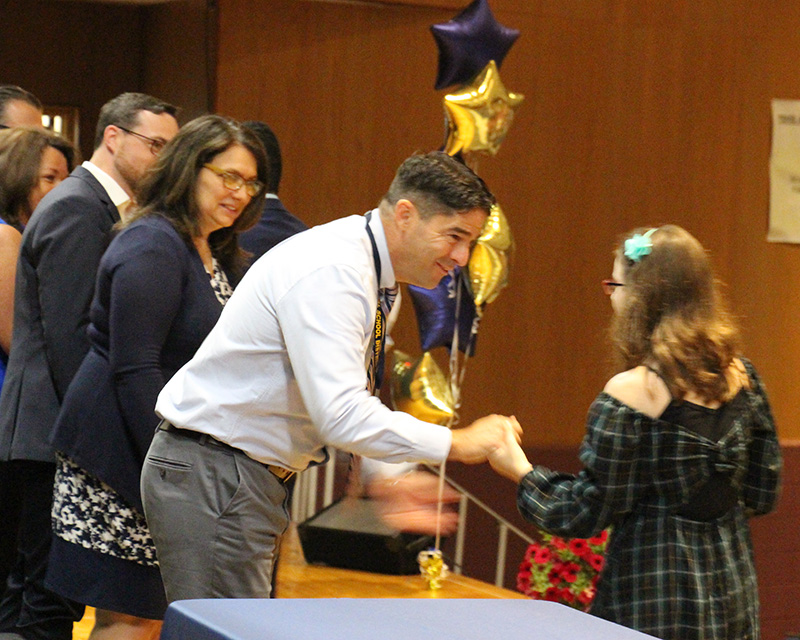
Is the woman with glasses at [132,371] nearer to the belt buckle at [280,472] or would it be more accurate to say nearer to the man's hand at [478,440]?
the belt buckle at [280,472]

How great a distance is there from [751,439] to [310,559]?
3566 millimetres

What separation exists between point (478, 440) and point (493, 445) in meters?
0.03

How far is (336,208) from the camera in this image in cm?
558

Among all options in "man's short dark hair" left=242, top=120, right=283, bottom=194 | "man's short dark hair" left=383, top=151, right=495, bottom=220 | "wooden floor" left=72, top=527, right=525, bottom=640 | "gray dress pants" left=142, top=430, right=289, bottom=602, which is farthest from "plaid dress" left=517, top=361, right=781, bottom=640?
"wooden floor" left=72, top=527, right=525, bottom=640

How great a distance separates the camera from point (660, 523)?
6.77 feet

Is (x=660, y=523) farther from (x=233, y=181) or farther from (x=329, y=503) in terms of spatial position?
(x=329, y=503)

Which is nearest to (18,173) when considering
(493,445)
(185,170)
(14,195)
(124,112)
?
(14,195)

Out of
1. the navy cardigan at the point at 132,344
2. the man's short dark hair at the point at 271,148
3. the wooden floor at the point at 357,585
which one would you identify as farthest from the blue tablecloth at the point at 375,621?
the wooden floor at the point at 357,585

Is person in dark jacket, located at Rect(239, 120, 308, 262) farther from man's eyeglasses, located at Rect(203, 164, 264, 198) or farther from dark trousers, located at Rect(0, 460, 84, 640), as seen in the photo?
dark trousers, located at Rect(0, 460, 84, 640)

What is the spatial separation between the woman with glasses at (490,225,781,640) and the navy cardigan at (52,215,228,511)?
692mm

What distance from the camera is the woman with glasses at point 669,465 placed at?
6.71 feet

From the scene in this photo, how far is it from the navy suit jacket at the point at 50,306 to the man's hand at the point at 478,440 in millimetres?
980

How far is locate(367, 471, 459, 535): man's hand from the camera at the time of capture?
2082 millimetres

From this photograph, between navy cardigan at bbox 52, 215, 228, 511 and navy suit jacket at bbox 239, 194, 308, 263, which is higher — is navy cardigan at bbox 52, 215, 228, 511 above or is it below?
below
